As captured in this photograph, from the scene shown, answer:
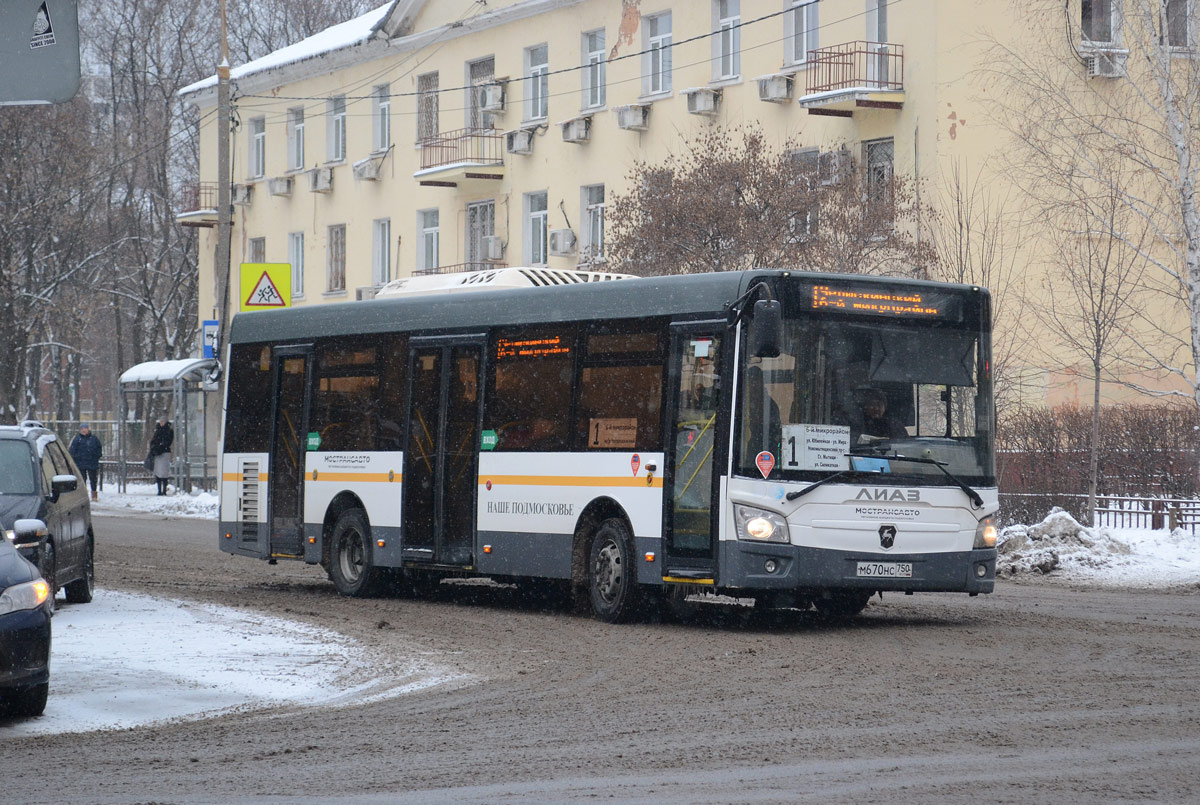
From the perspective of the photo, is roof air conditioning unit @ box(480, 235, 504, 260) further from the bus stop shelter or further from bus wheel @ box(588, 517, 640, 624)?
bus wheel @ box(588, 517, 640, 624)

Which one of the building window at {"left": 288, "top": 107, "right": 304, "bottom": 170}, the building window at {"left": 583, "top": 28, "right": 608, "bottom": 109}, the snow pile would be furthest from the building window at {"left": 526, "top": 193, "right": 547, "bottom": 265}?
the snow pile


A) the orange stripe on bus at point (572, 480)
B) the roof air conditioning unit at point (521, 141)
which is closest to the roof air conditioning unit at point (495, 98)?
the roof air conditioning unit at point (521, 141)

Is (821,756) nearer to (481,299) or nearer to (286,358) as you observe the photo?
(481,299)

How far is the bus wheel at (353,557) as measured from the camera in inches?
730

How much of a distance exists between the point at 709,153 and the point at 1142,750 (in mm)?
23004

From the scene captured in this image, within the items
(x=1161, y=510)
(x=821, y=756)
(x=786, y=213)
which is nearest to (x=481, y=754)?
(x=821, y=756)

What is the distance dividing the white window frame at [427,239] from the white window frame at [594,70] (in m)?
6.63

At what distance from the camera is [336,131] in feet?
161

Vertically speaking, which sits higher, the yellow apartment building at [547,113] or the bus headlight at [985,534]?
the yellow apartment building at [547,113]

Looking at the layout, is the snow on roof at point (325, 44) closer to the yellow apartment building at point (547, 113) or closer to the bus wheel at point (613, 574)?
the yellow apartment building at point (547, 113)

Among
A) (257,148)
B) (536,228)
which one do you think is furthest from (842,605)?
(257,148)

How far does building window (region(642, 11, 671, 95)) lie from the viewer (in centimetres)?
3828

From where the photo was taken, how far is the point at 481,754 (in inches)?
350

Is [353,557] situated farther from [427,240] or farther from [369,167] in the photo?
[369,167]
